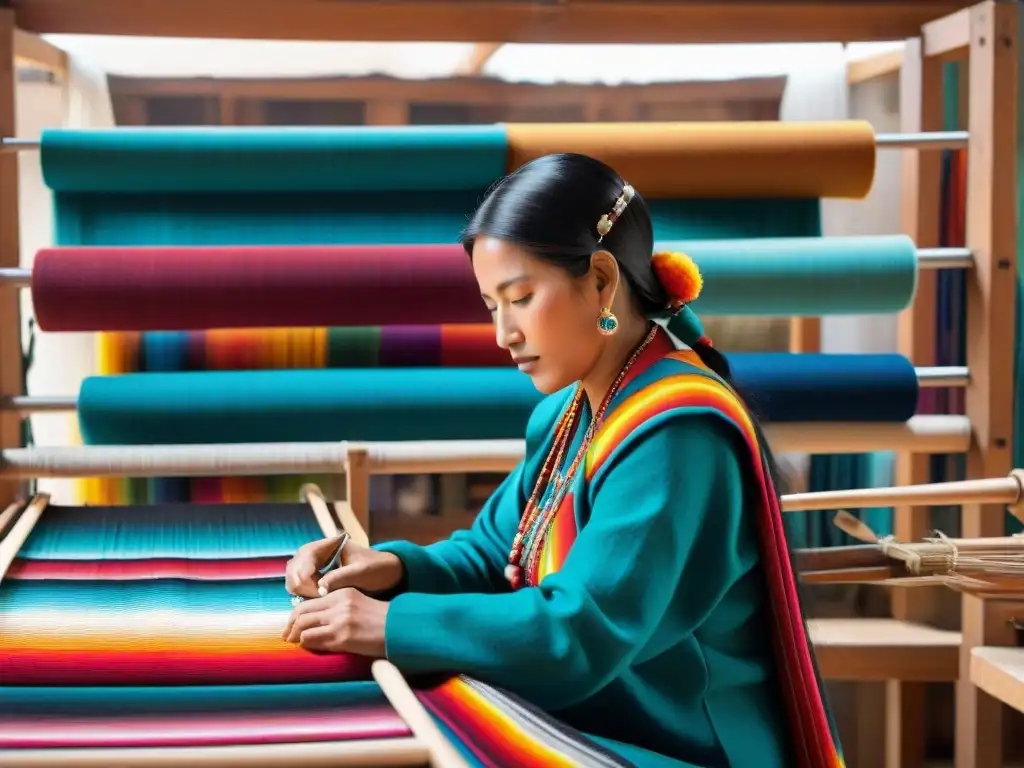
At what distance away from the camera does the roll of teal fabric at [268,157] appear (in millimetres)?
1813

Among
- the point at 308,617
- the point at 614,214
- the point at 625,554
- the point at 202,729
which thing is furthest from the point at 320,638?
the point at 614,214

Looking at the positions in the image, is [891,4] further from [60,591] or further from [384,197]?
[60,591]

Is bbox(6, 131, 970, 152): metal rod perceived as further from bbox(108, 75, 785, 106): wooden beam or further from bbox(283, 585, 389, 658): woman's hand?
bbox(283, 585, 389, 658): woman's hand

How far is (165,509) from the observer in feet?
5.77

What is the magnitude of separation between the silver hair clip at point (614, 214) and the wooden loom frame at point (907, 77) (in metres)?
0.87

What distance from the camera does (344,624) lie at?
989 millimetres

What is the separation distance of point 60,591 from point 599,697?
2.01ft

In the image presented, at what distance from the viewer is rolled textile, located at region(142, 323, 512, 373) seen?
76.3 inches

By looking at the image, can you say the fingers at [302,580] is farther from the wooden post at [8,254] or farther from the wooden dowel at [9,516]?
the wooden post at [8,254]

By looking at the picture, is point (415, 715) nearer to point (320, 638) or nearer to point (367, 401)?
point (320, 638)

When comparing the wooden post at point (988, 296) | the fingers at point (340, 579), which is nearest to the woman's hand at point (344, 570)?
the fingers at point (340, 579)

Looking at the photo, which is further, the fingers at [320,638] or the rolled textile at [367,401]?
the rolled textile at [367,401]

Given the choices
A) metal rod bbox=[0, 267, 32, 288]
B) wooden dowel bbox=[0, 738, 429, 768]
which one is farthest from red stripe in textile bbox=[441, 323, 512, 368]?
wooden dowel bbox=[0, 738, 429, 768]

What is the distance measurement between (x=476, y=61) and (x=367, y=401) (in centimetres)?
68
